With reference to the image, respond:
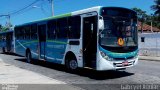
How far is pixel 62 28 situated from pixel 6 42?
65.8 ft

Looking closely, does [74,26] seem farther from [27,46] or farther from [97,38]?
[27,46]

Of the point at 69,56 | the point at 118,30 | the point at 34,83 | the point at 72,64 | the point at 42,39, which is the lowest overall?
the point at 34,83

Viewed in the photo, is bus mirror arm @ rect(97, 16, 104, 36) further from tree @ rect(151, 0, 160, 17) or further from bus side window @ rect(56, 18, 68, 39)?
tree @ rect(151, 0, 160, 17)

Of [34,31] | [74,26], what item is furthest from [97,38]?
[34,31]

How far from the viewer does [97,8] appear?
13.2 meters

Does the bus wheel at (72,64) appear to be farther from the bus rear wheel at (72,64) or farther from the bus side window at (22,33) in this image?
the bus side window at (22,33)

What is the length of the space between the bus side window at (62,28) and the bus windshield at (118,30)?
11.1 ft

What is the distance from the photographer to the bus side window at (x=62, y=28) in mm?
16047

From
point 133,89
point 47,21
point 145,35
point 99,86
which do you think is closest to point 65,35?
point 47,21

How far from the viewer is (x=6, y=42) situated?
115ft

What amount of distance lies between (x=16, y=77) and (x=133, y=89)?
19.1 feet

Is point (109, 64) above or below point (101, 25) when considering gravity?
below

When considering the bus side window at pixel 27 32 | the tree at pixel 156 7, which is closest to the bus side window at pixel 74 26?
the bus side window at pixel 27 32

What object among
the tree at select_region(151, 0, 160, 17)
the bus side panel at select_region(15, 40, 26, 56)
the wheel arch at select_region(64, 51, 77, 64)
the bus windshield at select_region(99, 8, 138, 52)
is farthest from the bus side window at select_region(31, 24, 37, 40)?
the tree at select_region(151, 0, 160, 17)
